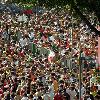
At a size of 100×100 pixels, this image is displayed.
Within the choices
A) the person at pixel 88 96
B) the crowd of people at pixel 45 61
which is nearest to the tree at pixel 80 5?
the crowd of people at pixel 45 61

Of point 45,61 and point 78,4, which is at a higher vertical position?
point 45,61

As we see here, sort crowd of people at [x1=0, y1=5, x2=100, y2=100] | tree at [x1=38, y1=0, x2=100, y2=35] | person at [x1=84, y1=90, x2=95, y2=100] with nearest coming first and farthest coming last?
tree at [x1=38, y1=0, x2=100, y2=35], person at [x1=84, y1=90, x2=95, y2=100], crowd of people at [x1=0, y1=5, x2=100, y2=100]

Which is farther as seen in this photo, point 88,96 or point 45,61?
point 45,61

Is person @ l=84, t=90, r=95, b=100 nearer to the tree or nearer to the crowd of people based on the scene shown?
the crowd of people

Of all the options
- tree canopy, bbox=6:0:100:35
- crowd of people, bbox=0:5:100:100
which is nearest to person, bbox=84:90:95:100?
crowd of people, bbox=0:5:100:100

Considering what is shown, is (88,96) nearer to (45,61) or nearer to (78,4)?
(78,4)

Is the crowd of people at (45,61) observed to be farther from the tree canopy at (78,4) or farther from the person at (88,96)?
the tree canopy at (78,4)

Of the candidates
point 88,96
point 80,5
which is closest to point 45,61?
point 88,96

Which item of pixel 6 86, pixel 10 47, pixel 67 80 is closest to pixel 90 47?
pixel 10 47
